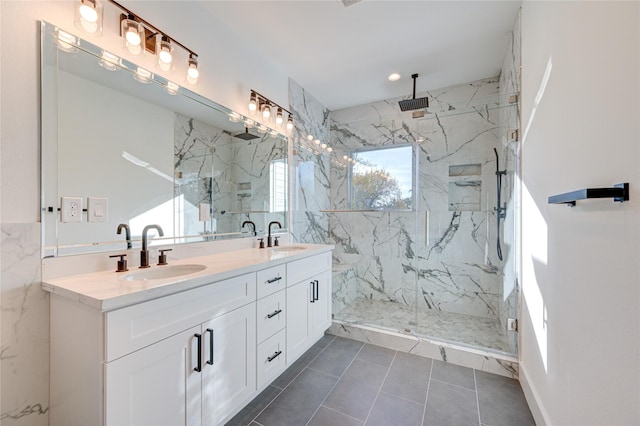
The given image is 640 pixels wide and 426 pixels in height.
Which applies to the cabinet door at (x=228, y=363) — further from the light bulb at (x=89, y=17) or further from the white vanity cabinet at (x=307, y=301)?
the light bulb at (x=89, y=17)

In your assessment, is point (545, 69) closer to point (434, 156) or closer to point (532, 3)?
point (532, 3)

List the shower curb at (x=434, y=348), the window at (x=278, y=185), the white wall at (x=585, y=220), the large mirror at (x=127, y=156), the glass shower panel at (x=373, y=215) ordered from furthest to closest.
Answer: the glass shower panel at (x=373, y=215) < the window at (x=278, y=185) < the shower curb at (x=434, y=348) < the large mirror at (x=127, y=156) < the white wall at (x=585, y=220)

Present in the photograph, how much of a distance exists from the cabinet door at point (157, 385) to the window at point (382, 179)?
103 inches

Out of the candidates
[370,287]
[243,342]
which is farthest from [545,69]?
[370,287]

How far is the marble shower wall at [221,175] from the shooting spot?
68.4 inches

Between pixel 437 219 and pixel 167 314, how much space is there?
2796 mm

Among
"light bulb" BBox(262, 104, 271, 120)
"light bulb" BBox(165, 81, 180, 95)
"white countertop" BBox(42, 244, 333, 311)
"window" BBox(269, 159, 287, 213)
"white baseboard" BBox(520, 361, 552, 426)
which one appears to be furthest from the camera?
"window" BBox(269, 159, 287, 213)

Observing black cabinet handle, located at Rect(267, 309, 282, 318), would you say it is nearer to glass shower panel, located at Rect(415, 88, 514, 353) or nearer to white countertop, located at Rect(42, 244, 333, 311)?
white countertop, located at Rect(42, 244, 333, 311)

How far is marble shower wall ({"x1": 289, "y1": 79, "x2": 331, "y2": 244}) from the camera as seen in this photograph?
9.29 feet

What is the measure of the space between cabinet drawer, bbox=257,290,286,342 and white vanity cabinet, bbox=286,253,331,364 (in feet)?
0.28

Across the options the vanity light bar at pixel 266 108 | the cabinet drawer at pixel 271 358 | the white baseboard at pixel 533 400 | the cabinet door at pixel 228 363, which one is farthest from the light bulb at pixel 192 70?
the white baseboard at pixel 533 400

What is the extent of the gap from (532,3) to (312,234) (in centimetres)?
264

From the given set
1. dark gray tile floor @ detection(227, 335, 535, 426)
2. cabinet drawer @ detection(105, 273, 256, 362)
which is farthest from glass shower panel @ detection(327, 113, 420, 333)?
cabinet drawer @ detection(105, 273, 256, 362)

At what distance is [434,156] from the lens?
119 inches
